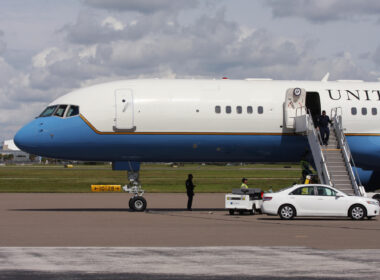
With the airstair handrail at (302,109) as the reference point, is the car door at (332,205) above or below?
below

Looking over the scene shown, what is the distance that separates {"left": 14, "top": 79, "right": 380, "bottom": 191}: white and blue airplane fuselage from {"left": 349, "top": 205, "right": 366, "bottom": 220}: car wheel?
5.28 meters

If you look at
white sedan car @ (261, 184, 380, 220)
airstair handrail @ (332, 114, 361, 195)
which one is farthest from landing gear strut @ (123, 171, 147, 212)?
airstair handrail @ (332, 114, 361, 195)

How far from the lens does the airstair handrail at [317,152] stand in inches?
1277

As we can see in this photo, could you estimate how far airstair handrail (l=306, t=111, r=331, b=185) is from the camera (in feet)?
106

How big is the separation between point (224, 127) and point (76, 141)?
7.41 metres

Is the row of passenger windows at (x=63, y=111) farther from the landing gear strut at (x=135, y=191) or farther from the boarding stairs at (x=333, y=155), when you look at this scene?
the boarding stairs at (x=333, y=155)

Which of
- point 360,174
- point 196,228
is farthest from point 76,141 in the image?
point 360,174

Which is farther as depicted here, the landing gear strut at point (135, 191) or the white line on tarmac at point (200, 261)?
the landing gear strut at point (135, 191)

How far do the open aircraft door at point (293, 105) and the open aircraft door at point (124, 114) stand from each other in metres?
7.87

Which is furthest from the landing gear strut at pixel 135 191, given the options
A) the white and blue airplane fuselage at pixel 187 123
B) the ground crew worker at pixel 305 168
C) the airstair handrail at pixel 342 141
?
the airstair handrail at pixel 342 141

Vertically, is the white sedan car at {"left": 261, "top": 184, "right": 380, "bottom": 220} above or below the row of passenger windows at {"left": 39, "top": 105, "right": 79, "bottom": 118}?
below

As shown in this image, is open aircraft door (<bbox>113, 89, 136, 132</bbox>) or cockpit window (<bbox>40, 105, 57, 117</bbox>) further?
cockpit window (<bbox>40, 105, 57, 117</bbox>)

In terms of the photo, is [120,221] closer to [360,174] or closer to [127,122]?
[127,122]

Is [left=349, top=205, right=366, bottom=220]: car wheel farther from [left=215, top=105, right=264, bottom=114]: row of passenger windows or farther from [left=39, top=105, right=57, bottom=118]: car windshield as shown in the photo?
[left=39, top=105, right=57, bottom=118]: car windshield
